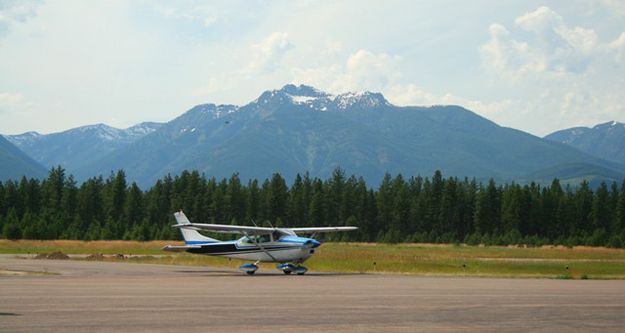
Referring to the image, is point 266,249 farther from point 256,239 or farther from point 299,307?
point 299,307

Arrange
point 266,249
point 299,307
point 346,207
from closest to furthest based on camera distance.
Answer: point 299,307, point 266,249, point 346,207

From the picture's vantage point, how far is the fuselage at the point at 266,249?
3644cm

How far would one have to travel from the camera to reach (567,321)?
17375 mm

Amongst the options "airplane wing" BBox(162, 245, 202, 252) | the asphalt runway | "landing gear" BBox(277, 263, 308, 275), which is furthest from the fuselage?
the asphalt runway

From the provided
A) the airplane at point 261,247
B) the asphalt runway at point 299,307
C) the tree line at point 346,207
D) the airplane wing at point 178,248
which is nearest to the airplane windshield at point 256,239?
the airplane at point 261,247

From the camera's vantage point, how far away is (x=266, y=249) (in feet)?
123

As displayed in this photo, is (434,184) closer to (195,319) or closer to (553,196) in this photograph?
(553,196)

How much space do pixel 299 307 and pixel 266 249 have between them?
18.2 metres

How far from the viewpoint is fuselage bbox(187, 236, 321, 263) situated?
36.4m

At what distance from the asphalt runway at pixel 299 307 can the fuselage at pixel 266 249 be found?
7668 mm

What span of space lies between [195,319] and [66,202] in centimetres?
11156

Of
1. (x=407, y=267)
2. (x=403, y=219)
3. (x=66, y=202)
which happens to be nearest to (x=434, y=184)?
(x=403, y=219)

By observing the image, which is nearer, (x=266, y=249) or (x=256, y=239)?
(x=266, y=249)

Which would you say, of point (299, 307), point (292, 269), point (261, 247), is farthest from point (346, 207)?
point (299, 307)
